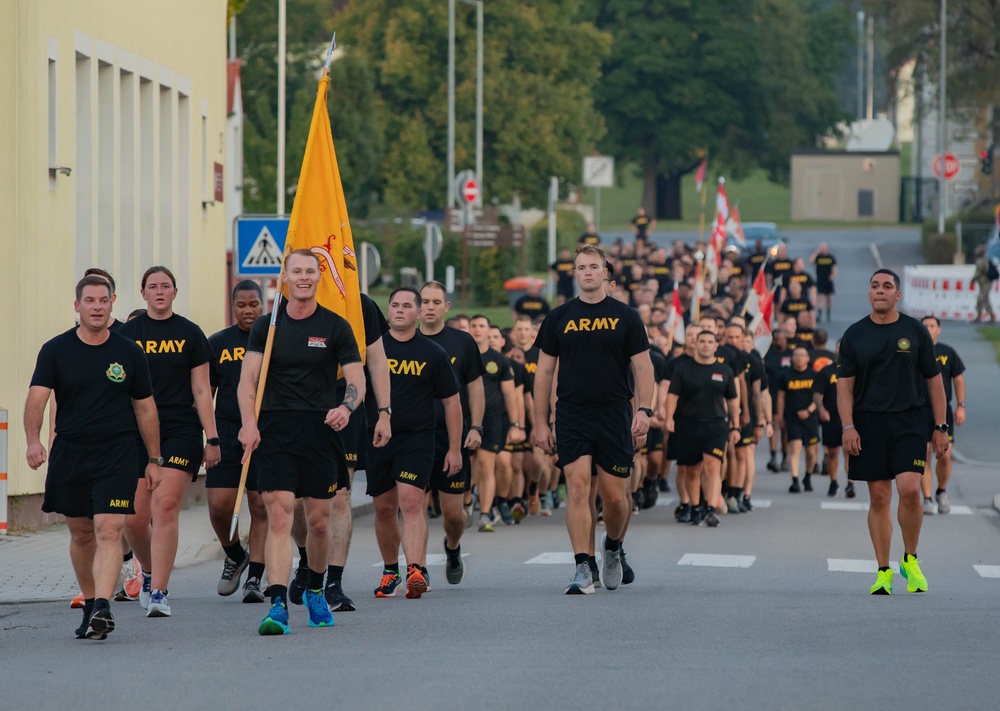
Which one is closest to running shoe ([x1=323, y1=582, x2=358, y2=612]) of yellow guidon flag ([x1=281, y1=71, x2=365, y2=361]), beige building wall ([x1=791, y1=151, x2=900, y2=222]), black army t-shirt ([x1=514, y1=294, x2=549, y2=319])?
yellow guidon flag ([x1=281, y1=71, x2=365, y2=361])

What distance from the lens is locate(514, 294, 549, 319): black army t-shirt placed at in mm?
30708

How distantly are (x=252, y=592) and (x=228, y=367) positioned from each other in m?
1.30

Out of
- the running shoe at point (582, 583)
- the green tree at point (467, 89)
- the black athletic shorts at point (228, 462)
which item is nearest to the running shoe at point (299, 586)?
the black athletic shorts at point (228, 462)

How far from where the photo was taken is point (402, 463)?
1210cm

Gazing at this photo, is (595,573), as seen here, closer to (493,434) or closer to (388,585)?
(388,585)

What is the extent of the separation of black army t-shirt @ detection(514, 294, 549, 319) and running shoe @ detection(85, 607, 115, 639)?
20.7 m

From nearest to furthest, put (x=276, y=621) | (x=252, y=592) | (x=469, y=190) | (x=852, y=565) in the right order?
(x=276, y=621)
(x=252, y=592)
(x=852, y=565)
(x=469, y=190)

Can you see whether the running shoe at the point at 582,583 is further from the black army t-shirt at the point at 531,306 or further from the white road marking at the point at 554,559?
→ the black army t-shirt at the point at 531,306

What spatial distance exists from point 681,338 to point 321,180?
47.0 ft

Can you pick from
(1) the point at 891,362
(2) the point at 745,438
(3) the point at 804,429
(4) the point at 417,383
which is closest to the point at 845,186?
(3) the point at 804,429

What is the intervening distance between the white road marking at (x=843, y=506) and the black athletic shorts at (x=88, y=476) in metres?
12.3

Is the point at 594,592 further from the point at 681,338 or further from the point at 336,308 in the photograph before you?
the point at 681,338

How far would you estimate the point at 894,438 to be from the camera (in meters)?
12.2

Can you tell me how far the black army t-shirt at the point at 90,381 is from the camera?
9.98 m
